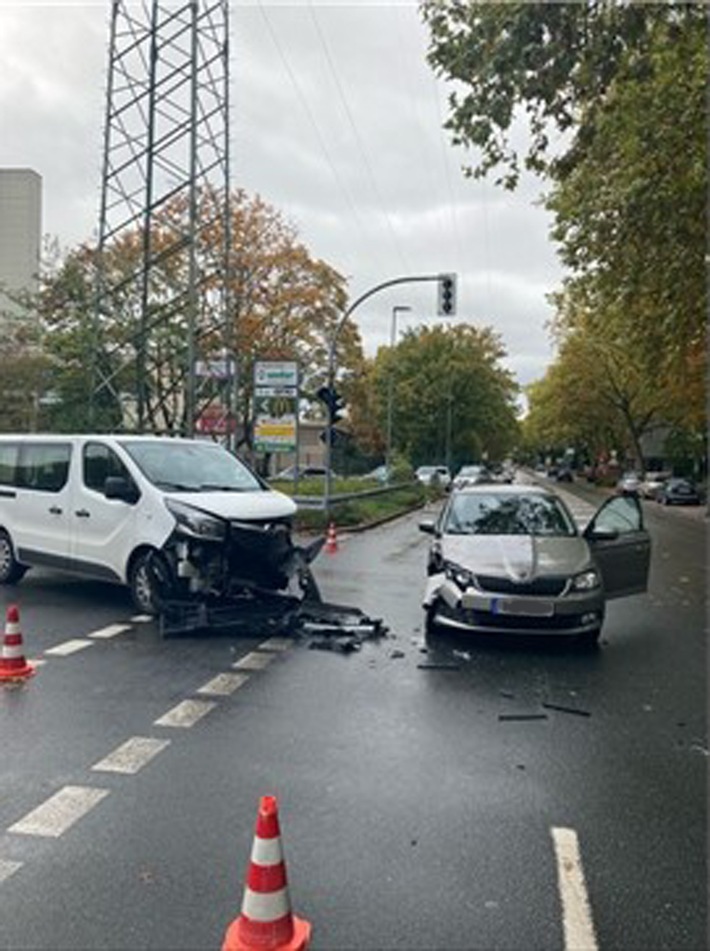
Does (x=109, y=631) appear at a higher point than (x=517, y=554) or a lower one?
lower

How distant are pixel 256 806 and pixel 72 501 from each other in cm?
647

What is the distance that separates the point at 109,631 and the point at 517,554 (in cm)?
412

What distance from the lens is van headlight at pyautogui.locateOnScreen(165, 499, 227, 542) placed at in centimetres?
814

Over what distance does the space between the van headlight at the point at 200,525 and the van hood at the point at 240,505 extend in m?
0.07

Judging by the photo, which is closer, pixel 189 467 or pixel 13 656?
pixel 13 656

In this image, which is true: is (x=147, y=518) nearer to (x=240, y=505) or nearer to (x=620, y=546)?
(x=240, y=505)

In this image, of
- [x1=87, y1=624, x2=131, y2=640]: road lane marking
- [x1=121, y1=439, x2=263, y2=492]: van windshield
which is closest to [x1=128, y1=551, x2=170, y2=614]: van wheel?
[x1=87, y1=624, x2=131, y2=640]: road lane marking

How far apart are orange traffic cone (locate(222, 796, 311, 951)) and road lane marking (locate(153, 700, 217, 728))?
8.66ft

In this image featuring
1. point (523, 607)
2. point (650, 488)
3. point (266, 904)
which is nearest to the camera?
point (266, 904)

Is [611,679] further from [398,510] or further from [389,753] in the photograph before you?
[398,510]

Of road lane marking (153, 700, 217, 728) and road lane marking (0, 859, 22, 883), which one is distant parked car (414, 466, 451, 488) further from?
road lane marking (0, 859, 22, 883)

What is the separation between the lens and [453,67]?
863cm

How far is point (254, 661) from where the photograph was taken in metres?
7.11

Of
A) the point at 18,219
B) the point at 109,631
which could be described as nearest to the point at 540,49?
the point at 109,631
